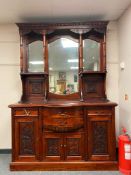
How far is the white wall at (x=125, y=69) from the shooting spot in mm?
3443

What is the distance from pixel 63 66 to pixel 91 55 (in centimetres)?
55

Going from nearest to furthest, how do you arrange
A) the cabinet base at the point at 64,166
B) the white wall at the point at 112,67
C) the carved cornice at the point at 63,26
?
the cabinet base at the point at 64,166, the carved cornice at the point at 63,26, the white wall at the point at 112,67

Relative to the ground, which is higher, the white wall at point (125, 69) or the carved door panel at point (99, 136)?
the white wall at point (125, 69)

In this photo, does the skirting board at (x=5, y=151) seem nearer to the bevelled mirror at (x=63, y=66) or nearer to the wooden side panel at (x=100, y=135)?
the bevelled mirror at (x=63, y=66)

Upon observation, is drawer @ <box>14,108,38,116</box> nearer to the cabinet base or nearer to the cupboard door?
the cupboard door

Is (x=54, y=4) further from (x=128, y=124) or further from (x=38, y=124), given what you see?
(x=128, y=124)

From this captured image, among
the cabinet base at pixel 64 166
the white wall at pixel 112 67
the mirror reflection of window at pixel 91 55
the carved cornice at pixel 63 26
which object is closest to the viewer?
the cabinet base at pixel 64 166

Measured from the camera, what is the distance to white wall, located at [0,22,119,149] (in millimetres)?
4098

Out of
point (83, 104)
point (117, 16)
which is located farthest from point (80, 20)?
point (83, 104)

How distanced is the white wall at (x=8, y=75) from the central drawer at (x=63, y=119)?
998mm

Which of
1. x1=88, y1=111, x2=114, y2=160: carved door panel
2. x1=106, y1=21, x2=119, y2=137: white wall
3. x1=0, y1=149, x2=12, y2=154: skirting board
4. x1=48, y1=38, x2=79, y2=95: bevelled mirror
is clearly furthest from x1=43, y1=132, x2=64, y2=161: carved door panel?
x1=106, y1=21, x2=119, y2=137: white wall

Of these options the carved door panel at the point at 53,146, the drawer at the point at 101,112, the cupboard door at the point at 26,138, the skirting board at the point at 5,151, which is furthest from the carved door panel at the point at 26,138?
the drawer at the point at 101,112

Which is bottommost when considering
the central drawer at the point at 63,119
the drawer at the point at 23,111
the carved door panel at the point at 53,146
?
the carved door panel at the point at 53,146

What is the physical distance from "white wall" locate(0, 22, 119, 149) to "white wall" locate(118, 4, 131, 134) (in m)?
0.19
